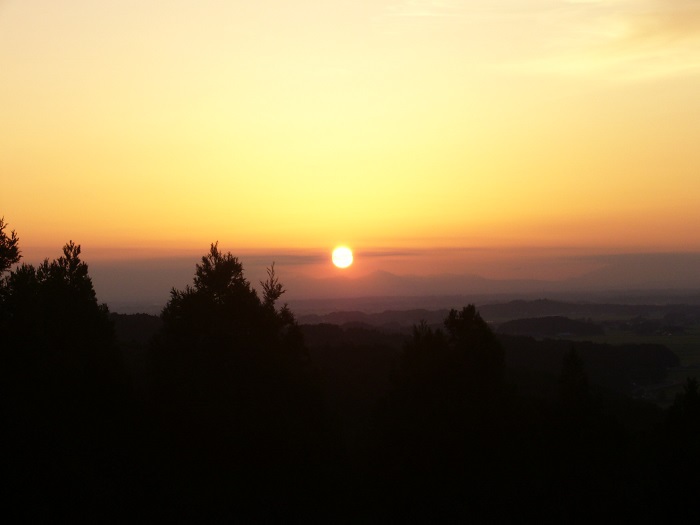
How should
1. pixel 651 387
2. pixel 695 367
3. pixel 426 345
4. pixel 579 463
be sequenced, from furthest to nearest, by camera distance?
pixel 695 367 → pixel 651 387 → pixel 426 345 → pixel 579 463

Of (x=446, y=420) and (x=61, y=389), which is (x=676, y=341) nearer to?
(x=446, y=420)

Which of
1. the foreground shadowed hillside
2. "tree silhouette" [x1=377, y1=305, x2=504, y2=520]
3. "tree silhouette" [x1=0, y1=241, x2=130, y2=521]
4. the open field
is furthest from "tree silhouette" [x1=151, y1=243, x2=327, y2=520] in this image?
the open field

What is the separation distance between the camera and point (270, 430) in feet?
69.9

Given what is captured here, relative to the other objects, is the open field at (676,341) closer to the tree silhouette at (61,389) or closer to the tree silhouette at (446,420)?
the tree silhouette at (446,420)

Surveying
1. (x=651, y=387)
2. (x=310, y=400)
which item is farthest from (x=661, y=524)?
(x=651, y=387)

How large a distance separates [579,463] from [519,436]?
1.85 m

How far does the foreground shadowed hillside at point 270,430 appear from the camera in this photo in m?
18.6

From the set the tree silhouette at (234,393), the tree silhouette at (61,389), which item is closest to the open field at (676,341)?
the tree silhouette at (234,393)

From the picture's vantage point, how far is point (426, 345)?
24672 mm

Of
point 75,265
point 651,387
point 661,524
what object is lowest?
point 651,387

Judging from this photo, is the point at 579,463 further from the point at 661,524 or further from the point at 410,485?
the point at 410,485

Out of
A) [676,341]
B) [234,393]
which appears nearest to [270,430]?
[234,393]

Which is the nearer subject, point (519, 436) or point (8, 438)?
point (8, 438)

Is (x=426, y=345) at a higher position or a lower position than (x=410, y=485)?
higher
